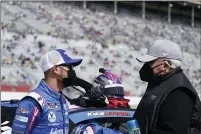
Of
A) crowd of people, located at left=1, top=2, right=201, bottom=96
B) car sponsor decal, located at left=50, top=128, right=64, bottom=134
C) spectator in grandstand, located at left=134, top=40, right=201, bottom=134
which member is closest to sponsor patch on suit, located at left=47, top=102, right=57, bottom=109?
car sponsor decal, located at left=50, top=128, right=64, bottom=134

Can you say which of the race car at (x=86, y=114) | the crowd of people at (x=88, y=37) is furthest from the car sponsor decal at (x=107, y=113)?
the crowd of people at (x=88, y=37)

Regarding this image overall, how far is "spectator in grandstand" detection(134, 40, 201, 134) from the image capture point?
82.6 inches

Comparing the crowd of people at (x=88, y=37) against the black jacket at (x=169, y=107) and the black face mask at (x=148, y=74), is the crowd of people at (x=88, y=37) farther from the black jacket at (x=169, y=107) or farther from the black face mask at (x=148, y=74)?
the black jacket at (x=169, y=107)

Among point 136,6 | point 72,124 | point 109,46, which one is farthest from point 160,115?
point 136,6

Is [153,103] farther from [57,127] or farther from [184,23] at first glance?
[184,23]

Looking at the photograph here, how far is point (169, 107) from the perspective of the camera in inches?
83.0

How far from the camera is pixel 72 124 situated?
2.88m

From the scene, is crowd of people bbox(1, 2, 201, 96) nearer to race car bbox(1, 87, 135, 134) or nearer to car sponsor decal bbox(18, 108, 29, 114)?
race car bbox(1, 87, 135, 134)

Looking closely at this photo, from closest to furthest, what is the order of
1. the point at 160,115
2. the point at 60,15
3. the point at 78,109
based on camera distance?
the point at 160,115 → the point at 78,109 → the point at 60,15

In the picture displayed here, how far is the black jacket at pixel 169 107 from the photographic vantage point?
6.86ft

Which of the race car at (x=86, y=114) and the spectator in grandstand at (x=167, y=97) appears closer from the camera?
the spectator in grandstand at (x=167, y=97)

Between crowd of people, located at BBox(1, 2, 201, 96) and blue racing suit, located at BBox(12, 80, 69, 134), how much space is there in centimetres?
1764

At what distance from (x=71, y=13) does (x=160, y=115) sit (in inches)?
1186

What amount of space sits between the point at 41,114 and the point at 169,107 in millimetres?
667
